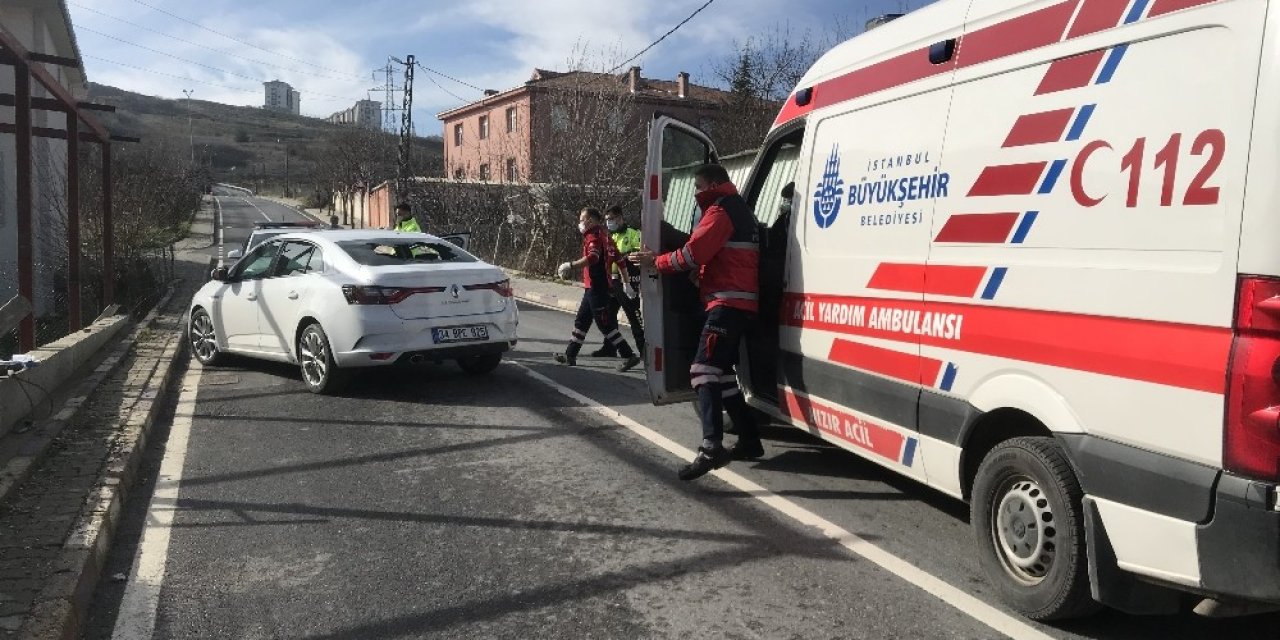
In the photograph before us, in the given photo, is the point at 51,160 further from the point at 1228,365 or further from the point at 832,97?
the point at 1228,365

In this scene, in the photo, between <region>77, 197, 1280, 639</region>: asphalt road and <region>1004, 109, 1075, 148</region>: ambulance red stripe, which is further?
<region>77, 197, 1280, 639</region>: asphalt road

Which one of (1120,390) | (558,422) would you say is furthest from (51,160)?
(1120,390)

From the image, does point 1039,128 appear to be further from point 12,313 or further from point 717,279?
point 12,313

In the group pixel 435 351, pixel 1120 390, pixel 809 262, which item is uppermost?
pixel 809 262

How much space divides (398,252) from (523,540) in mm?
4428

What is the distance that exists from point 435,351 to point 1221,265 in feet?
19.9

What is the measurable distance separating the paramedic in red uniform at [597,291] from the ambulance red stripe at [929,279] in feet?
17.7

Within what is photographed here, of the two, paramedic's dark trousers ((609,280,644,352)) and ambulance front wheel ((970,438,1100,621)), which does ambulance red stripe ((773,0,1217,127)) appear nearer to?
ambulance front wheel ((970,438,1100,621))

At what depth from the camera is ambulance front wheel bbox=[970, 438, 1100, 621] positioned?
10.6 feet

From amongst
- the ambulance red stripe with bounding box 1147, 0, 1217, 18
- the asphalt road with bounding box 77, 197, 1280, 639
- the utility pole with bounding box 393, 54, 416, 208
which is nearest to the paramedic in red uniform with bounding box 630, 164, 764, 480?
the asphalt road with bounding box 77, 197, 1280, 639

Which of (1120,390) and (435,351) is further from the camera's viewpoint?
(435,351)

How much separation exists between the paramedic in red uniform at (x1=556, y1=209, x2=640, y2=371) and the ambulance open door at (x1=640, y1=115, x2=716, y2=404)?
3.68 meters

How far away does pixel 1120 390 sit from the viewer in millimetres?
2973

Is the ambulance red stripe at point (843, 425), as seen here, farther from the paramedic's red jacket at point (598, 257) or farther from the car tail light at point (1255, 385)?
the paramedic's red jacket at point (598, 257)
